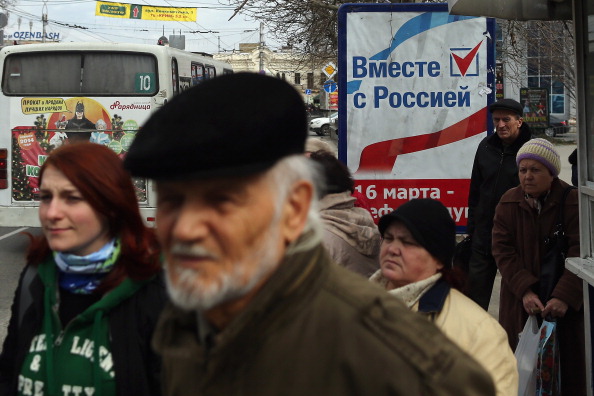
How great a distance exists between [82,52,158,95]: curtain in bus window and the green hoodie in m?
9.14

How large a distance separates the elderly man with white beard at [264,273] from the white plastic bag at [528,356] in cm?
289

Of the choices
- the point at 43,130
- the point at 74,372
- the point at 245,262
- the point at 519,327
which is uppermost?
the point at 43,130

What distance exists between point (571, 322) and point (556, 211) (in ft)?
2.04

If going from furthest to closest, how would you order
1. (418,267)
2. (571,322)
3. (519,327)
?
(519,327) < (571,322) < (418,267)

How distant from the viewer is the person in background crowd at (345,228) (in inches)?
143

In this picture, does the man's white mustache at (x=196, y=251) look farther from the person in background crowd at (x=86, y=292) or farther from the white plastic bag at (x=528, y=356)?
the white plastic bag at (x=528, y=356)

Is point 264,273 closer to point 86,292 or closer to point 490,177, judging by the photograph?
point 86,292

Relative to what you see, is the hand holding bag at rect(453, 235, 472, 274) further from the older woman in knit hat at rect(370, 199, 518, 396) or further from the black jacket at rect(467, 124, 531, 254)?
the older woman in knit hat at rect(370, 199, 518, 396)

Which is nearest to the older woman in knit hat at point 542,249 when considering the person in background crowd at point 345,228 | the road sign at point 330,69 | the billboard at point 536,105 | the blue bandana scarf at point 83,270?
the person in background crowd at point 345,228

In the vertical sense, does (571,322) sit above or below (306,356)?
below

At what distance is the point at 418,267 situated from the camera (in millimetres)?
2904

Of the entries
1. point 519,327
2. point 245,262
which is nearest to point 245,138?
point 245,262

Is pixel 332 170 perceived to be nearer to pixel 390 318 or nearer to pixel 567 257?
pixel 567 257

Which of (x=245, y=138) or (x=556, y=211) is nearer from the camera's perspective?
(x=245, y=138)
